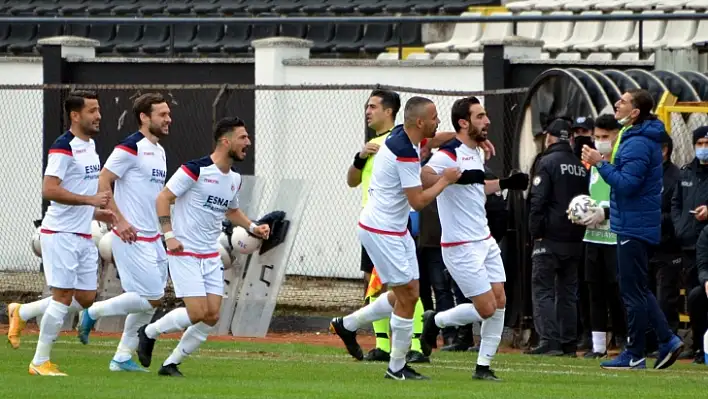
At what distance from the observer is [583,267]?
50.2 feet

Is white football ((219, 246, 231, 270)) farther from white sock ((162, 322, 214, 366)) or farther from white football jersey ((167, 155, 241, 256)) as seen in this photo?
white sock ((162, 322, 214, 366))

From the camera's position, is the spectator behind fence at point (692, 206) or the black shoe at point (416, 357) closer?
the black shoe at point (416, 357)

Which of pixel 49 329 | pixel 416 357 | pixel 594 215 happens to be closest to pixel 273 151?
pixel 594 215

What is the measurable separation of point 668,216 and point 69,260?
5100mm

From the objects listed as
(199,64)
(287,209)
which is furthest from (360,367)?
(199,64)

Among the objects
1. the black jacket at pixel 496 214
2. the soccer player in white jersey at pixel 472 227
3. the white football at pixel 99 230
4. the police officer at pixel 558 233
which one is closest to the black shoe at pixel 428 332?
the soccer player in white jersey at pixel 472 227

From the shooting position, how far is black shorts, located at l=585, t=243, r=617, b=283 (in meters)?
14.7

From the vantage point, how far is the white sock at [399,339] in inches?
470

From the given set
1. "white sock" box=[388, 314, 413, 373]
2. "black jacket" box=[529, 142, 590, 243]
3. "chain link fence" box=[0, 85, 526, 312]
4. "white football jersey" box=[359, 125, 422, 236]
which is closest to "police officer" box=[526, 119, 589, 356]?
"black jacket" box=[529, 142, 590, 243]

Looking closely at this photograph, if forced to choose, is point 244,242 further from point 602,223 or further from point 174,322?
point 174,322

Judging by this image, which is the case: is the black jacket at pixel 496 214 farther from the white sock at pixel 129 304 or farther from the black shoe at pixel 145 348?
the black shoe at pixel 145 348

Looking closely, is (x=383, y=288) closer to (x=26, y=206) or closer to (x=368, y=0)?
(x=26, y=206)

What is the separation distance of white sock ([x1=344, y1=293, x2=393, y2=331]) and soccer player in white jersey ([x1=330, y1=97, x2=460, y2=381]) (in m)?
0.67

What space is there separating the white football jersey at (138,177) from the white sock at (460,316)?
232 centimetres
